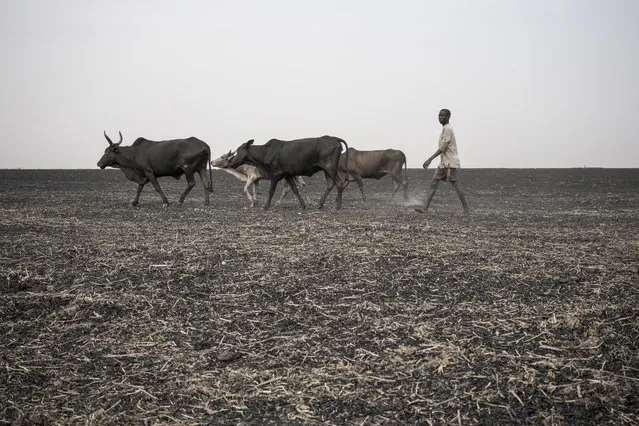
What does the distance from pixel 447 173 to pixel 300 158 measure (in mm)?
3802

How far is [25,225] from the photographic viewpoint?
10352mm

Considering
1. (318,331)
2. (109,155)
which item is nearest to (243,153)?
(109,155)

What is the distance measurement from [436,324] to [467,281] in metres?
1.35

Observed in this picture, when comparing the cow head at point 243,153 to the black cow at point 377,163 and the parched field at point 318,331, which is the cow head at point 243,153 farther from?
the parched field at point 318,331

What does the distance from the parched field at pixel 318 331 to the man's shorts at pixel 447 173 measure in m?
3.33

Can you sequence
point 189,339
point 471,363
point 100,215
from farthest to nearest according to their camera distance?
1. point 100,215
2. point 189,339
3. point 471,363

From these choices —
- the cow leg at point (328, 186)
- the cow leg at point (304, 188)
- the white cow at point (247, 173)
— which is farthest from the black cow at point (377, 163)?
the cow leg at point (328, 186)

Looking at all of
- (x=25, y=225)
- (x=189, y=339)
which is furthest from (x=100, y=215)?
(x=189, y=339)

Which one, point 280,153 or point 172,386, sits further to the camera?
point 280,153

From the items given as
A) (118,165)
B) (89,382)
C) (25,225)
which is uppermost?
(118,165)

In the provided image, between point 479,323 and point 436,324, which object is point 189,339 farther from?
point 479,323

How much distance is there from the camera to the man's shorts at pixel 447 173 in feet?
39.2

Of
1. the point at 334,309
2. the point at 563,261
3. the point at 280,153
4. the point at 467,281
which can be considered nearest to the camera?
the point at 334,309

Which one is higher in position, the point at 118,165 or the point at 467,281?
the point at 118,165
